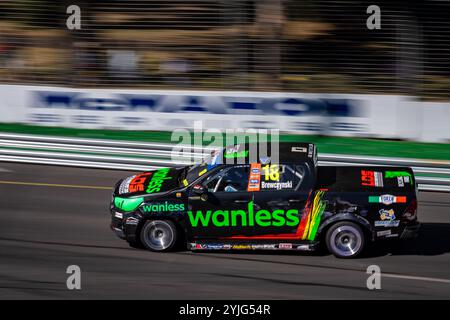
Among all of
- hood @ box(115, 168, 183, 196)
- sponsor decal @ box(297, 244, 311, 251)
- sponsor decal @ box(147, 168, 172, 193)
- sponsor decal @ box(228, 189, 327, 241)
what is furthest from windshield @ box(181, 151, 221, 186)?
sponsor decal @ box(297, 244, 311, 251)

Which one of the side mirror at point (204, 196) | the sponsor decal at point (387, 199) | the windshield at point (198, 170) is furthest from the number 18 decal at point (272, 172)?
the sponsor decal at point (387, 199)

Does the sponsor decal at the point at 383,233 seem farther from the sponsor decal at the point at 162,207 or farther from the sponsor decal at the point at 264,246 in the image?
the sponsor decal at the point at 162,207

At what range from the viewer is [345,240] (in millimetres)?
10141

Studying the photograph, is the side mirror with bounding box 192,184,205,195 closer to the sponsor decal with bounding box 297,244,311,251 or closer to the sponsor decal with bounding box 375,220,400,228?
the sponsor decal with bounding box 297,244,311,251

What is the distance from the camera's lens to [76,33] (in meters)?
18.3

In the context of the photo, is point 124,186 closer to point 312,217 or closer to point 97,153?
point 312,217

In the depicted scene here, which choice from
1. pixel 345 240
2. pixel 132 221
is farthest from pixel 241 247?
pixel 132 221

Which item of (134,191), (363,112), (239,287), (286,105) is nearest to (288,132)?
(286,105)

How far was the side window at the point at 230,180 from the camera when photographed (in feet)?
33.6

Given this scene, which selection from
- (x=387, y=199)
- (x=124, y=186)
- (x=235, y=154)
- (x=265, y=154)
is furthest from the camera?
(x=124, y=186)

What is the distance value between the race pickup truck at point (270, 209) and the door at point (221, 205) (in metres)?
0.01

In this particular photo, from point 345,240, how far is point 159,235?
260 centimetres
